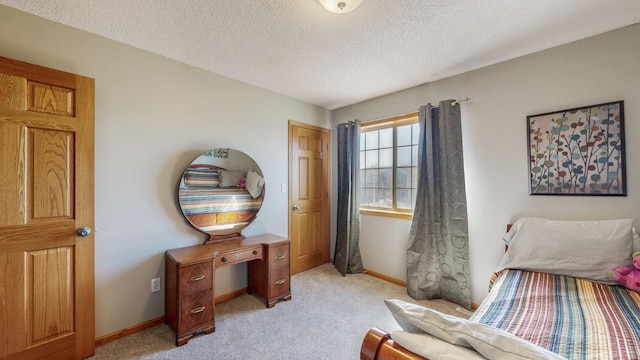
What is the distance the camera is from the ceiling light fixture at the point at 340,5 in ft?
4.75

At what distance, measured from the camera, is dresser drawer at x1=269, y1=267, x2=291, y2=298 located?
96.5 inches

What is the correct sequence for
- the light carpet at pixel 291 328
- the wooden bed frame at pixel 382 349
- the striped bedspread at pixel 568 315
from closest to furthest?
the wooden bed frame at pixel 382 349
the striped bedspread at pixel 568 315
the light carpet at pixel 291 328

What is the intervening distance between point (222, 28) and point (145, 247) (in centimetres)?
186

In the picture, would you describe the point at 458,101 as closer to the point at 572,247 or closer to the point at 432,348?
the point at 572,247

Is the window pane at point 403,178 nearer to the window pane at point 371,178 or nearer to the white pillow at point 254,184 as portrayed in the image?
the window pane at point 371,178

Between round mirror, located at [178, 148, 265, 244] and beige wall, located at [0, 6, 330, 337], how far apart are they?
10 centimetres

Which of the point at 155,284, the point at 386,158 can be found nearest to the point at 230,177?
the point at 155,284

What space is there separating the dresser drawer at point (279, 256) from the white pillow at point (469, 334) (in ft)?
5.76

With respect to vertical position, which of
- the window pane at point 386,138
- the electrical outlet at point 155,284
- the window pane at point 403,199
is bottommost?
the electrical outlet at point 155,284

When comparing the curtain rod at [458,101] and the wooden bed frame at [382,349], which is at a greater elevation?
the curtain rod at [458,101]

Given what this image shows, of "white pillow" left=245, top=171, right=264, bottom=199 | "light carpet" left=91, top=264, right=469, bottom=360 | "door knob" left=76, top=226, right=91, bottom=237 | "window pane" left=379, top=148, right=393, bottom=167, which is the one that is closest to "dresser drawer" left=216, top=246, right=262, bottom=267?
"light carpet" left=91, top=264, right=469, bottom=360

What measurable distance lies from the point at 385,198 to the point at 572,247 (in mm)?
1775

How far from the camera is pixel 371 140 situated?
3393mm

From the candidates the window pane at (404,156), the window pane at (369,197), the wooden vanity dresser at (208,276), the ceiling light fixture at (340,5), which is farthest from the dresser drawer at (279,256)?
the ceiling light fixture at (340,5)
